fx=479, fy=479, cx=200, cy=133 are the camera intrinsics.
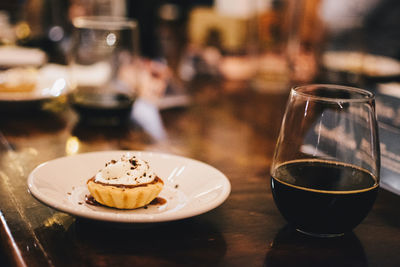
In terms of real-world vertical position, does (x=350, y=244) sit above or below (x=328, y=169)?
below

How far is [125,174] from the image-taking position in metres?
0.78

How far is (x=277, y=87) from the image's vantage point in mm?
2059

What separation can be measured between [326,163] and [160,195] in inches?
11.7

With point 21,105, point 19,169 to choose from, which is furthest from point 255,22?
point 19,169

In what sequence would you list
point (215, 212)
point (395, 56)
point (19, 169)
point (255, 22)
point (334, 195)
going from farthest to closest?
point (395, 56) → point (255, 22) → point (19, 169) → point (215, 212) → point (334, 195)

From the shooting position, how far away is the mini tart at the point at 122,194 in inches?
29.0

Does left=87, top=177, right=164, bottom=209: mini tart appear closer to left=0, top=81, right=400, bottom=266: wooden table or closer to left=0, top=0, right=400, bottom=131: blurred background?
left=0, top=81, right=400, bottom=266: wooden table

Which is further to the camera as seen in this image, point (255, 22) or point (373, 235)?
point (255, 22)

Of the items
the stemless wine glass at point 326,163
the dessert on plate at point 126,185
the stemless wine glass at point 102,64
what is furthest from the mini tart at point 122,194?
the stemless wine glass at point 102,64

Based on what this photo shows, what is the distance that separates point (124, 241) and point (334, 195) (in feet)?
1.00

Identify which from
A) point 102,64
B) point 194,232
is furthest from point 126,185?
point 102,64

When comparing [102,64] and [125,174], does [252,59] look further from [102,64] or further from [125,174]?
[125,174]

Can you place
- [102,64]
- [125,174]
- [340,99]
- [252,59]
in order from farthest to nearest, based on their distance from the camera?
[252,59]
[102,64]
[125,174]
[340,99]

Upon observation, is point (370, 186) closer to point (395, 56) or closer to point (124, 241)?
point (124, 241)
